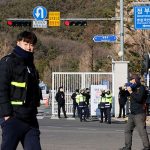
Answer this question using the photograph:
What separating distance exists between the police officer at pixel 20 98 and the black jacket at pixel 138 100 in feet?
20.3

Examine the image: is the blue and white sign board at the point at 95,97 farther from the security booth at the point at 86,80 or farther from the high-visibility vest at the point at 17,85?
the high-visibility vest at the point at 17,85

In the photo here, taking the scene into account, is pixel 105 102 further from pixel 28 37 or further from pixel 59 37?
Answer: pixel 59 37

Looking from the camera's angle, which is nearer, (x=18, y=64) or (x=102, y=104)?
(x=18, y=64)

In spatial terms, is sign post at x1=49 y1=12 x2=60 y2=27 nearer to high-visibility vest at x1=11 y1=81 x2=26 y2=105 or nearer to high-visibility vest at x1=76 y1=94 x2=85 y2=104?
high-visibility vest at x1=76 y1=94 x2=85 y2=104

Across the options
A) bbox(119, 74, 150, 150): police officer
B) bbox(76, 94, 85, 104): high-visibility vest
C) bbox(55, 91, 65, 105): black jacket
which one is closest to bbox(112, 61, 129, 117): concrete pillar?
bbox(55, 91, 65, 105): black jacket

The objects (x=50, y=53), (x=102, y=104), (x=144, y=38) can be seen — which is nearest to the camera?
(x=102, y=104)

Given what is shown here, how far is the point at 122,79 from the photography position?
1342 inches

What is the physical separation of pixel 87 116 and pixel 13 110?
79.1 ft

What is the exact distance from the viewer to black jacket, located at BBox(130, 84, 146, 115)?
43.9 feet

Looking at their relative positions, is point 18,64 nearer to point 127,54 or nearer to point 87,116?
point 87,116

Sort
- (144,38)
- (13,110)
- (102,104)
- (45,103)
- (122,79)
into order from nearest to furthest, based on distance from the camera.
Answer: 1. (13,110)
2. (102,104)
3. (122,79)
4. (144,38)
5. (45,103)

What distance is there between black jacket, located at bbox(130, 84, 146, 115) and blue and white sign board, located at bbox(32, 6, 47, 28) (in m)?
19.2

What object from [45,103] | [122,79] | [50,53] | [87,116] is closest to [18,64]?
[87,116]

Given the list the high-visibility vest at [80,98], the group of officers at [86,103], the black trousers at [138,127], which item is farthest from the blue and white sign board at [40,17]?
the black trousers at [138,127]
